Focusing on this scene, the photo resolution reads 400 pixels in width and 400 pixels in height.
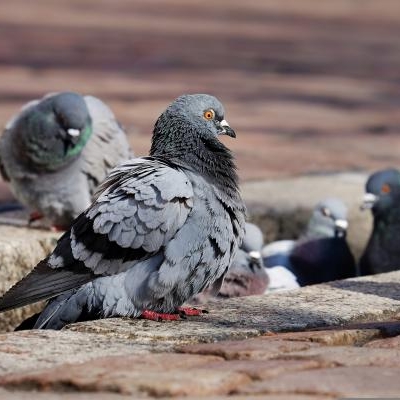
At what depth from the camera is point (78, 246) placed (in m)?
5.30

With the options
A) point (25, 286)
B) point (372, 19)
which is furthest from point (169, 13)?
point (25, 286)

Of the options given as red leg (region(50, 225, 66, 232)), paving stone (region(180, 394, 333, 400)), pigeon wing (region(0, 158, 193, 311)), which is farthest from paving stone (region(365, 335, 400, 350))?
red leg (region(50, 225, 66, 232))

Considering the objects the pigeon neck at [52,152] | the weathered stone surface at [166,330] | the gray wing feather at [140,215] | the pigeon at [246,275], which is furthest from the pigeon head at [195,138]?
the pigeon neck at [52,152]

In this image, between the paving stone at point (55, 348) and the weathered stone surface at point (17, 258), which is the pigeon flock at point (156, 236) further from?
the weathered stone surface at point (17, 258)

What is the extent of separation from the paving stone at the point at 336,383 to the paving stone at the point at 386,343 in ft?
1.51

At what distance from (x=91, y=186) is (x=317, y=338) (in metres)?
3.45

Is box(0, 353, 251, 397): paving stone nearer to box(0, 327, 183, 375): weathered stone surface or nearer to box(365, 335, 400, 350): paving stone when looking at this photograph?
box(0, 327, 183, 375): weathered stone surface

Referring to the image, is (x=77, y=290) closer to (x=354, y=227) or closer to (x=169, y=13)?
(x=354, y=227)

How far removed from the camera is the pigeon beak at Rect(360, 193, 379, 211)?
820cm

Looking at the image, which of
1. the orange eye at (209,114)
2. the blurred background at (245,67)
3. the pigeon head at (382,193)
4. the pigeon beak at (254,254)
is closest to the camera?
the orange eye at (209,114)

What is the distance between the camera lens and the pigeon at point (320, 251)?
802 cm

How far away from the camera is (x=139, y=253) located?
5277mm

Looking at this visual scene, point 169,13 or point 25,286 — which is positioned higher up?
point 169,13

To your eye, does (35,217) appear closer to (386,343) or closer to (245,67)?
(386,343)
